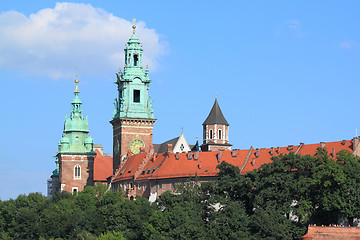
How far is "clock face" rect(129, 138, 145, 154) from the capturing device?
504ft

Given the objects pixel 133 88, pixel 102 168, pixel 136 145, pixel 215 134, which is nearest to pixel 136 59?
Result: pixel 133 88

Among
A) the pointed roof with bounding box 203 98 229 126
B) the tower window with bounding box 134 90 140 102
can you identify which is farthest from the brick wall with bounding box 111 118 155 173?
the pointed roof with bounding box 203 98 229 126

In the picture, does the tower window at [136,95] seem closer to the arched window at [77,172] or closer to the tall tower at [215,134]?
the arched window at [77,172]

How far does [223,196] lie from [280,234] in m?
11.4

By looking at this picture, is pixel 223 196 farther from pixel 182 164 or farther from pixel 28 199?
pixel 28 199

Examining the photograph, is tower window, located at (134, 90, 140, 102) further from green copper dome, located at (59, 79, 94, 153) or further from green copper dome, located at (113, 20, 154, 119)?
green copper dome, located at (59, 79, 94, 153)

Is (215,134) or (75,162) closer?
(75,162)

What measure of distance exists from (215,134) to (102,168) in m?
18.7

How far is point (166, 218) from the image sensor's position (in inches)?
4535

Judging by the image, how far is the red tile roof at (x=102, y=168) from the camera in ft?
540

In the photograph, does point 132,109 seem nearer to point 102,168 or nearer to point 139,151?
point 139,151

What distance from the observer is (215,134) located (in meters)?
168

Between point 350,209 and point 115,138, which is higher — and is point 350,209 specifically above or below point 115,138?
below

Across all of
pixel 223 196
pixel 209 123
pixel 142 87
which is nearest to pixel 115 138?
pixel 142 87
